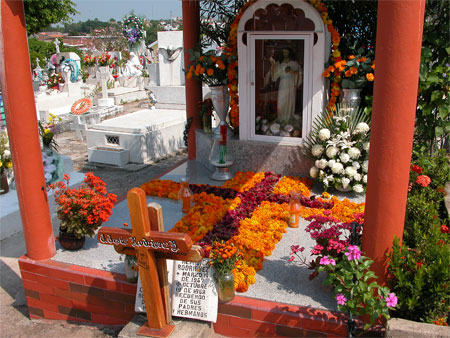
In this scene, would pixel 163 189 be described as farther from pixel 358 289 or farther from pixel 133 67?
pixel 133 67

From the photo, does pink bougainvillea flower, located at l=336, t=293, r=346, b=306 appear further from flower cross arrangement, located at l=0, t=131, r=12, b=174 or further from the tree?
the tree

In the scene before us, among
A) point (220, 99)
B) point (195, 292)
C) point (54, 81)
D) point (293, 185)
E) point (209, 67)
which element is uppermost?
point (209, 67)

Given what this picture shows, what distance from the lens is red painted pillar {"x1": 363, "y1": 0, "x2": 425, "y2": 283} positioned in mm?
3074

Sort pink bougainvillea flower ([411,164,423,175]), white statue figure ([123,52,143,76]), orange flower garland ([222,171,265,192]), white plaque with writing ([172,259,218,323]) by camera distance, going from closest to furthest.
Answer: white plaque with writing ([172,259,218,323]) < pink bougainvillea flower ([411,164,423,175]) < orange flower garland ([222,171,265,192]) < white statue figure ([123,52,143,76])

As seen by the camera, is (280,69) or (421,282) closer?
(421,282)

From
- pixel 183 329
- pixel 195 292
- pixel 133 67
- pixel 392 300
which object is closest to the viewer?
pixel 392 300

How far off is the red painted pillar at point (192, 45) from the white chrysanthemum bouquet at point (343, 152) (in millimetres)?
2511

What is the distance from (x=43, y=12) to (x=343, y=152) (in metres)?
15.8

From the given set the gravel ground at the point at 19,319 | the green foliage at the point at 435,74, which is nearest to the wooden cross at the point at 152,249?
the gravel ground at the point at 19,319

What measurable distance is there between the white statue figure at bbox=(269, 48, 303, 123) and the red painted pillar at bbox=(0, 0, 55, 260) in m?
3.52

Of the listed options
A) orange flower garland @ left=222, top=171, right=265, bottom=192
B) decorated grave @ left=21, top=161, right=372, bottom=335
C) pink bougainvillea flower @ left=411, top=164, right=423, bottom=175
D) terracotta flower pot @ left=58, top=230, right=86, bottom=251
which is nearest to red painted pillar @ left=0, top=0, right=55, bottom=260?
terracotta flower pot @ left=58, top=230, right=86, bottom=251

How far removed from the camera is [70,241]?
15.8 feet

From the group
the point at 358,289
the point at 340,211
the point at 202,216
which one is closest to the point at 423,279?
the point at 358,289

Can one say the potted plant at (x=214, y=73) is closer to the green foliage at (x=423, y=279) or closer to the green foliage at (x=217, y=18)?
the green foliage at (x=217, y=18)
